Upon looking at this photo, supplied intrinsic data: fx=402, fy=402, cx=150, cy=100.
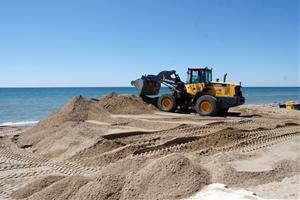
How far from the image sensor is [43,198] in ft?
21.0

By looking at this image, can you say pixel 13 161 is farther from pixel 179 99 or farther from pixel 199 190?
pixel 179 99

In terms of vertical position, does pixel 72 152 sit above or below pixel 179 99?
below

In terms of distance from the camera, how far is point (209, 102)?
16516 mm

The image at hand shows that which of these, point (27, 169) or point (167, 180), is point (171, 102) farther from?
point (167, 180)

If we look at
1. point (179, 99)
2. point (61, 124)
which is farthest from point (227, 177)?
point (179, 99)

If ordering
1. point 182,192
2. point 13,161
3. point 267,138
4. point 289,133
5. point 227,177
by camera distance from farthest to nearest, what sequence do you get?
point 289,133 → point 267,138 → point 13,161 → point 227,177 → point 182,192

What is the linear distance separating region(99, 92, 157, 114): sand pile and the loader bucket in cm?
76

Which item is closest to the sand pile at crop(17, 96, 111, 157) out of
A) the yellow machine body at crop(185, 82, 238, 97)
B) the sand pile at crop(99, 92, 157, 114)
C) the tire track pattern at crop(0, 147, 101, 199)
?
the tire track pattern at crop(0, 147, 101, 199)

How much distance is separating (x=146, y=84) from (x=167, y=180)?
12.2 meters

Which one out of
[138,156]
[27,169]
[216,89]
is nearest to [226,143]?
[138,156]

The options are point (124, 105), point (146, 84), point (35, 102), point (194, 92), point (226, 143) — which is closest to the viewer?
point (226, 143)

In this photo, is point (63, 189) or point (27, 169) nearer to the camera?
point (63, 189)

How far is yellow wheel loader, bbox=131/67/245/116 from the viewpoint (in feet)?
54.4

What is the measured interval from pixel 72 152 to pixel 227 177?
495 centimetres
